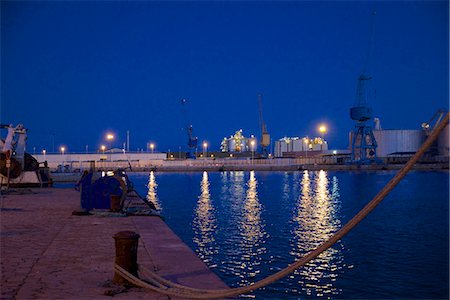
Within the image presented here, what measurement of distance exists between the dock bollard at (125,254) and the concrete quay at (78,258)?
6.5 inches

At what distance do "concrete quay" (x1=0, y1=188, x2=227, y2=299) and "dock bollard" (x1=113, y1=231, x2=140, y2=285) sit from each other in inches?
6.5

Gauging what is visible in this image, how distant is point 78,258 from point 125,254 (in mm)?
2301

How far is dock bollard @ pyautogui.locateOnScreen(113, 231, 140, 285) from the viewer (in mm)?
7219

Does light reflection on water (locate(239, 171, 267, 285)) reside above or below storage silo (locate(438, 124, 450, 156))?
below

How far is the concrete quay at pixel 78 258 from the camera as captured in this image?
7000 mm

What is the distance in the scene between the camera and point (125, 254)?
723 cm

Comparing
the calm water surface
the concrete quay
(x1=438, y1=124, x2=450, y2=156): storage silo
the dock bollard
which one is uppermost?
(x1=438, y1=124, x2=450, y2=156): storage silo

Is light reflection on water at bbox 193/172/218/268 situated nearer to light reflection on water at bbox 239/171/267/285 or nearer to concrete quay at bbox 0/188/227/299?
light reflection on water at bbox 239/171/267/285

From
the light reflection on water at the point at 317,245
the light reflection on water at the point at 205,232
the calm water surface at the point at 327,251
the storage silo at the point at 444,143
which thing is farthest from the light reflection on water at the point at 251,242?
the storage silo at the point at 444,143

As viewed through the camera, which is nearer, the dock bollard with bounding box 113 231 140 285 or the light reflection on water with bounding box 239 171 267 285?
the dock bollard with bounding box 113 231 140 285

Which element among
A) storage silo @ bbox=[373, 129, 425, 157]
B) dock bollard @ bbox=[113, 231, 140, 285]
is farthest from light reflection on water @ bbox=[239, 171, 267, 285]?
storage silo @ bbox=[373, 129, 425, 157]

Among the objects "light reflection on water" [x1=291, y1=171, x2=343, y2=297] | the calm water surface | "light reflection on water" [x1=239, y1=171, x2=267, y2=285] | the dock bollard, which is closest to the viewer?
the dock bollard

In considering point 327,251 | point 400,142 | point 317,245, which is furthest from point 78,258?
point 400,142

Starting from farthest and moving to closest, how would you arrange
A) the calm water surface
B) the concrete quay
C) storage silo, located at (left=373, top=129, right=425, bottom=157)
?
1. storage silo, located at (left=373, top=129, right=425, bottom=157)
2. the calm water surface
3. the concrete quay
